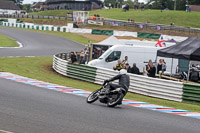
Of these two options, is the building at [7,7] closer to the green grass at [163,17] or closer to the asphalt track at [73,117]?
the green grass at [163,17]

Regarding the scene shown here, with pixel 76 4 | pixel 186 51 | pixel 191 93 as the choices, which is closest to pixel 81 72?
pixel 186 51

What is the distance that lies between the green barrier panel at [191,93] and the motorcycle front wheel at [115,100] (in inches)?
198

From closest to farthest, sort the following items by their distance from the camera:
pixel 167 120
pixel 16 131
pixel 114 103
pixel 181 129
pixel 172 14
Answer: pixel 16 131, pixel 181 129, pixel 167 120, pixel 114 103, pixel 172 14

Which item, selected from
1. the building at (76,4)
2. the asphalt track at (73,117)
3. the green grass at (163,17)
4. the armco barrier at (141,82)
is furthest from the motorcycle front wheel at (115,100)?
the building at (76,4)

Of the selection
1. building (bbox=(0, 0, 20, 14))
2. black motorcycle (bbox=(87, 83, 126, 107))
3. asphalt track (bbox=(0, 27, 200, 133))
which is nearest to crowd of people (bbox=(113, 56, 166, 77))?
asphalt track (bbox=(0, 27, 200, 133))

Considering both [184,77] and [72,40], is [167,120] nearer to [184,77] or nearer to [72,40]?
[184,77]

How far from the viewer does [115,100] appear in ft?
41.0

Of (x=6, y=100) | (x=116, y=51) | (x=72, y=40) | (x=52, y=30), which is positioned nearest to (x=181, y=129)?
(x=6, y=100)

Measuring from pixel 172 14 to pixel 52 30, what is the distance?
33083mm

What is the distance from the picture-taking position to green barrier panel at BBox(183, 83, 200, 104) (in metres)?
16.2

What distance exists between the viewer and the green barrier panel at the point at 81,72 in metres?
21.0

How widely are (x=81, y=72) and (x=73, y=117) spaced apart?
11.8m

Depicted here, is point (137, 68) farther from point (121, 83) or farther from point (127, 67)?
point (121, 83)

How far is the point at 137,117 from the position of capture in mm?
11156
